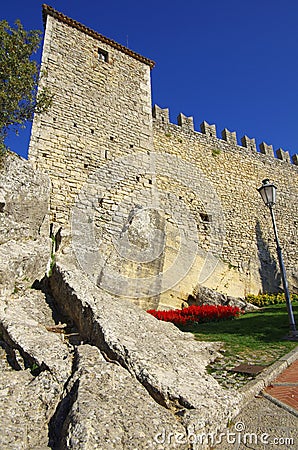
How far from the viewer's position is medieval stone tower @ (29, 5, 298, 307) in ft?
25.7

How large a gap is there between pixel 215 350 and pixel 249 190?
43.0 ft

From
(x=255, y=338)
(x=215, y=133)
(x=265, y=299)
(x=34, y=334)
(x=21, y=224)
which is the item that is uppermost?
(x=215, y=133)

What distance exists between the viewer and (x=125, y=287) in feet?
23.0

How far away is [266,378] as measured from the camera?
333 centimetres

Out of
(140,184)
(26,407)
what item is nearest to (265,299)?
(140,184)

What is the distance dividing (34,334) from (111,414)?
2052 millimetres

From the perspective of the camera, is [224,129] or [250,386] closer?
[250,386]

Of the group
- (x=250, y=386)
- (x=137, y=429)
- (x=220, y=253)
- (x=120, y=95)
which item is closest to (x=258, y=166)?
(x=220, y=253)

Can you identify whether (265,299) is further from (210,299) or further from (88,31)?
(88,31)

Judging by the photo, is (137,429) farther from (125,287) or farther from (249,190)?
(249,190)

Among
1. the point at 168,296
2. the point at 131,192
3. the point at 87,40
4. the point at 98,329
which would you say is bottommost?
the point at 98,329

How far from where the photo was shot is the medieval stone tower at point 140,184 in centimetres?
782

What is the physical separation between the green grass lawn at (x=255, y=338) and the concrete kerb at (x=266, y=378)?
18 cm

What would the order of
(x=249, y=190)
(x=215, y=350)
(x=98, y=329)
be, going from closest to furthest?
(x=98, y=329) < (x=215, y=350) < (x=249, y=190)
